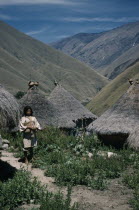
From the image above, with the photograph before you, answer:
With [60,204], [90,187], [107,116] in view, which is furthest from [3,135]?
[60,204]

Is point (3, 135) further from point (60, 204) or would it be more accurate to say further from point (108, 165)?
point (60, 204)

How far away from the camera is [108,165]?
7.89 meters

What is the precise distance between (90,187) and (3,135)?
16.8 ft

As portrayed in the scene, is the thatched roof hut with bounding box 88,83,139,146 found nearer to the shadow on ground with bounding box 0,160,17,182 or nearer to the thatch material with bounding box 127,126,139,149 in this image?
the thatch material with bounding box 127,126,139,149

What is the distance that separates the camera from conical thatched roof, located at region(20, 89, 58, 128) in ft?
48.5

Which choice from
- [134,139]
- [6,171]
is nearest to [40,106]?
[134,139]

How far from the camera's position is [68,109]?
56.4 ft

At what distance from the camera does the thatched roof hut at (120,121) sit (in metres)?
11.1

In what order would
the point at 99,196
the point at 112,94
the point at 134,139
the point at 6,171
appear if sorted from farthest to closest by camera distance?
the point at 112,94 < the point at 134,139 < the point at 6,171 < the point at 99,196

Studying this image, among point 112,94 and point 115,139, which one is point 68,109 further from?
point 112,94

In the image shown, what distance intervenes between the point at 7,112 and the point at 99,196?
389cm

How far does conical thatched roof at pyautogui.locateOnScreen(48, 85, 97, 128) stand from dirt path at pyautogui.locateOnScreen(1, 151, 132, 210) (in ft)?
28.6

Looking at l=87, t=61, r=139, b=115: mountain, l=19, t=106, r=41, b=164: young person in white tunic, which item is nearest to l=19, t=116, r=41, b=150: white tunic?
l=19, t=106, r=41, b=164: young person in white tunic

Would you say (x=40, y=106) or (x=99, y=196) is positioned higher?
(x=40, y=106)
